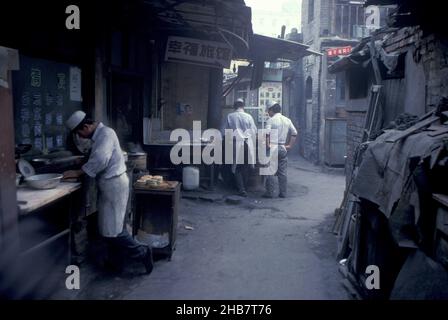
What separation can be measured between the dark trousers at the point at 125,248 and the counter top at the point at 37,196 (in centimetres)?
101

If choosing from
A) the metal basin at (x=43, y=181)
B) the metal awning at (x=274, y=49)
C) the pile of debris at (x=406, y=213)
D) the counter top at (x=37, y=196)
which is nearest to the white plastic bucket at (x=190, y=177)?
the metal awning at (x=274, y=49)

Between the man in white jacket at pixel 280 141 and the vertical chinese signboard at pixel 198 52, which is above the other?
the vertical chinese signboard at pixel 198 52

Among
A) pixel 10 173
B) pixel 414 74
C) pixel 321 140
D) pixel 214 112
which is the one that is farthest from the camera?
pixel 321 140

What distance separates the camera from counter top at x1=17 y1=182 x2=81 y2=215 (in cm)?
428

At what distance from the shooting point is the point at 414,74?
7.22 metres

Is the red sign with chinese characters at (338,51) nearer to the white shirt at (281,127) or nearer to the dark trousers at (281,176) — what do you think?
the white shirt at (281,127)

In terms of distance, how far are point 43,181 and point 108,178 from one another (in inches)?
40.2

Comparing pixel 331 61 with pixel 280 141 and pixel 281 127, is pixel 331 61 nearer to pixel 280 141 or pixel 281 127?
pixel 281 127

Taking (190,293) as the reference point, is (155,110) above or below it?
above

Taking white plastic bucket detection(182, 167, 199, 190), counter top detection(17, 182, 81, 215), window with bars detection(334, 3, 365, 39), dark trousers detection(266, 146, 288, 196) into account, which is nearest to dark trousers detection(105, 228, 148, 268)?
counter top detection(17, 182, 81, 215)

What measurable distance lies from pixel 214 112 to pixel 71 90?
19.9 feet

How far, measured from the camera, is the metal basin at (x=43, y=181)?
4953 mm
